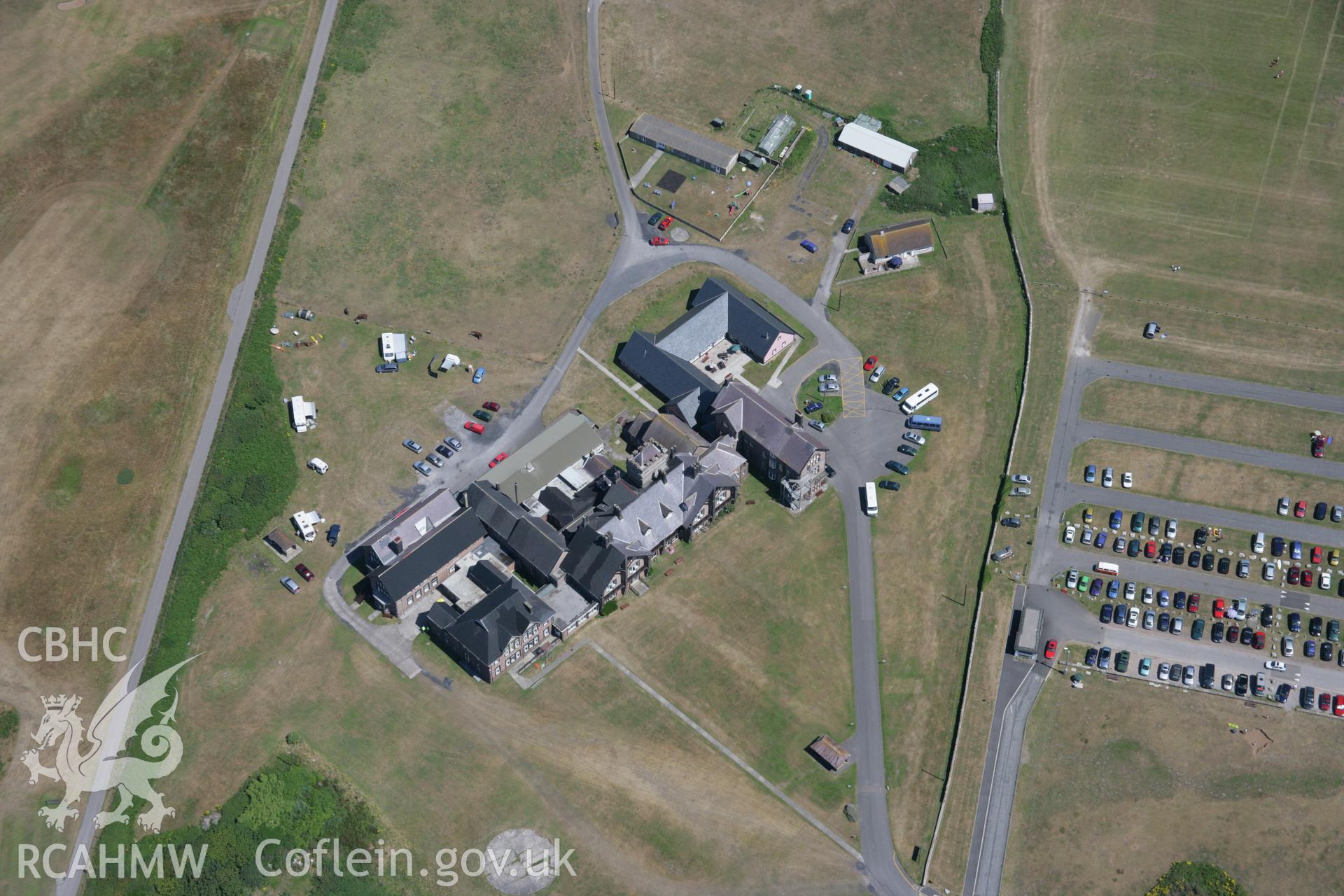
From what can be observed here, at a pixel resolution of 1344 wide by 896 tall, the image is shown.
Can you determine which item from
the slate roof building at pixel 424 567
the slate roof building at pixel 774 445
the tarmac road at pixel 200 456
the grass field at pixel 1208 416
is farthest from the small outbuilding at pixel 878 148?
the slate roof building at pixel 424 567

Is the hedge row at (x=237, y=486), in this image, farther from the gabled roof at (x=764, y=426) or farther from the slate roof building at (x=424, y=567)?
the gabled roof at (x=764, y=426)

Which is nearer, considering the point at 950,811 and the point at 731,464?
the point at 950,811

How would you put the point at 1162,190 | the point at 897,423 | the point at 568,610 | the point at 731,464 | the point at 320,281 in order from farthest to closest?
the point at 1162,190
the point at 320,281
the point at 897,423
the point at 731,464
the point at 568,610

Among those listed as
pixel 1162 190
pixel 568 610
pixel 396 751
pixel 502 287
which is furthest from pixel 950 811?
pixel 1162 190

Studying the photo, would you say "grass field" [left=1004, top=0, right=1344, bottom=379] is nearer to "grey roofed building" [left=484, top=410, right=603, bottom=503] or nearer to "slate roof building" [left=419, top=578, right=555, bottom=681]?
"grey roofed building" [left=484, top=410, right=603, bottom=503]

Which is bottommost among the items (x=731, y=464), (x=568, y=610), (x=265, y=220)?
(x=568, y=610)

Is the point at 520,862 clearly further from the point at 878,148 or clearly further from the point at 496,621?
the point at 878,148

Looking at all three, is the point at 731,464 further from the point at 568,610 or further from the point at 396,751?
the point at 396,751
